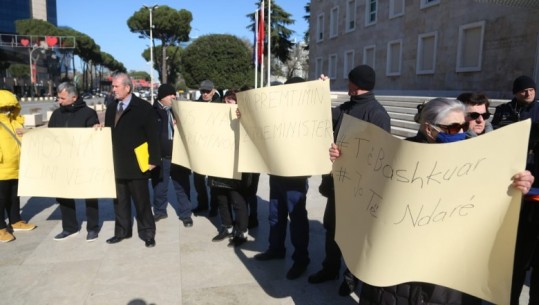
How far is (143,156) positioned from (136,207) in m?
0.61

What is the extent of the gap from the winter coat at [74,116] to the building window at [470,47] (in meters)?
17.3

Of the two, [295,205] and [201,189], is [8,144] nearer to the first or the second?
[201,189]

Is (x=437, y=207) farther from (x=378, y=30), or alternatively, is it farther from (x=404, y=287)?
(x=378, y=30)

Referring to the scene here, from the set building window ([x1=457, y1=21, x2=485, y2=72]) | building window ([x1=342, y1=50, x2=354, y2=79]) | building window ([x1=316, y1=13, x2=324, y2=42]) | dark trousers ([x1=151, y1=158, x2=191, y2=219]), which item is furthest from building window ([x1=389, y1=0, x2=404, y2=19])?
dark trousers ([x1=151, y1=158, x2=191, y2=219])

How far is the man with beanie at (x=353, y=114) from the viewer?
2.97 m

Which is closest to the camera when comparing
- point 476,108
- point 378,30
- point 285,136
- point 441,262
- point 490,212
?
point 490,212

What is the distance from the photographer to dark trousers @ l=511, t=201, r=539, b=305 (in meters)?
2.26

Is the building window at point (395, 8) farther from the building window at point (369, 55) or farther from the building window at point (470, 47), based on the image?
the building window at point (470, 47)

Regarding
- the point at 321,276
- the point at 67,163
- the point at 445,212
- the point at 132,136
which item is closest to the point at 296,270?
the point at 321,276

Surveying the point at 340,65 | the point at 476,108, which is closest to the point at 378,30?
the point at 340,65

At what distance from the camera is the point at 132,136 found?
4062mm

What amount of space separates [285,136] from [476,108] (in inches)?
57.9

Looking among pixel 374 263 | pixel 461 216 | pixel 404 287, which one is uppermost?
pixel 461 216

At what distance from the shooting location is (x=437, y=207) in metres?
1.69
